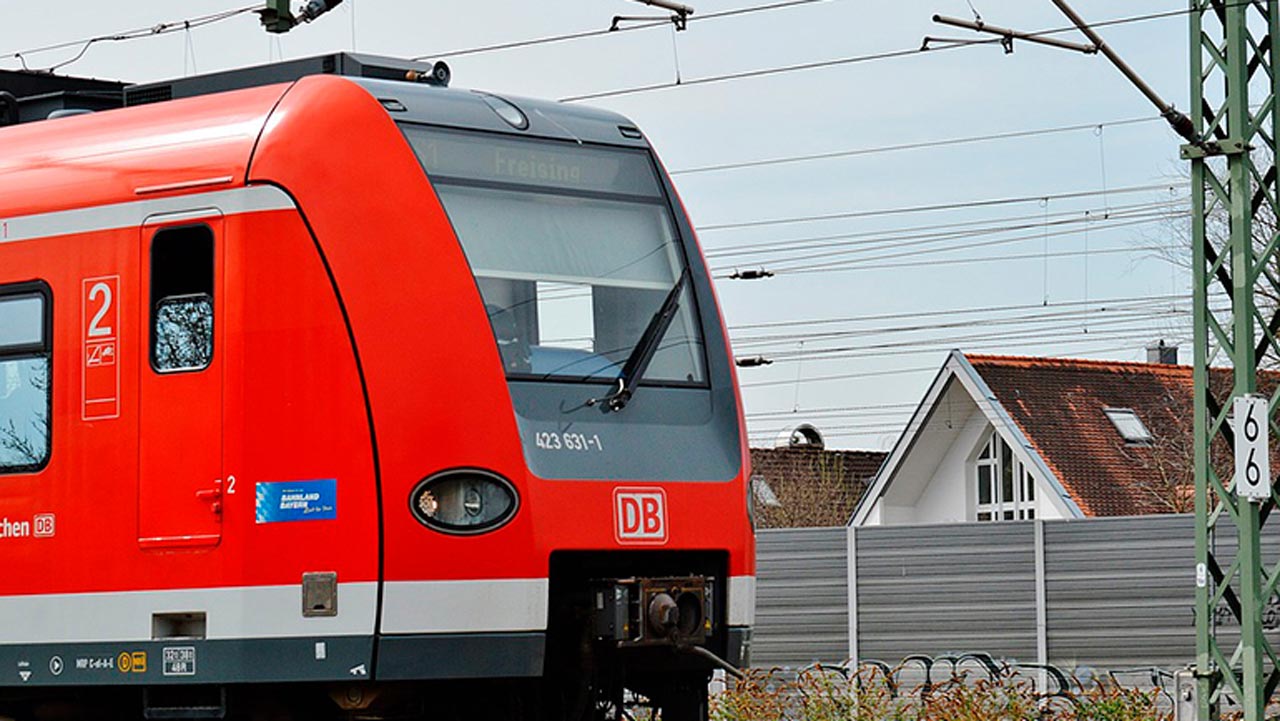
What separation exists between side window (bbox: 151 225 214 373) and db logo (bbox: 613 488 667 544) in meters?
1.95

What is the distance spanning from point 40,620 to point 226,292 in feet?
6.21

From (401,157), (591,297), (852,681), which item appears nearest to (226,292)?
(401,157)

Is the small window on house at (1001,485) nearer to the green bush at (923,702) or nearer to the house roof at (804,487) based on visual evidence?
the house roof at (804,487)

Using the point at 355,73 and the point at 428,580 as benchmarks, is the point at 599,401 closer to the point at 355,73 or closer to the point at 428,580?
the point at 428,580

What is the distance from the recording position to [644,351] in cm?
1093

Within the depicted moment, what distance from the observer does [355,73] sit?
1120 cm

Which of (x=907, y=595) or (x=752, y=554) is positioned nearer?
(x=752, y=554)

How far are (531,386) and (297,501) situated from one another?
1.16m

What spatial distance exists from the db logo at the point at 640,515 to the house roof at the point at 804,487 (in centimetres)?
4653

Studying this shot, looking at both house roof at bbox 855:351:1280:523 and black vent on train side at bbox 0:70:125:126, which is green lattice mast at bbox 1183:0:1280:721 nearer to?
black vent on train side at bbox 0:70:125:126

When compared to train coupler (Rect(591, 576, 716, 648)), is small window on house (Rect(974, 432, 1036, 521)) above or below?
above

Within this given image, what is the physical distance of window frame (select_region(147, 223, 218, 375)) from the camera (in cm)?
1037

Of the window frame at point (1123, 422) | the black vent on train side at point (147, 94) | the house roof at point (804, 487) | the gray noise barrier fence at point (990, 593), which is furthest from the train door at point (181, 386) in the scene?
the house roof at point (804, 487)

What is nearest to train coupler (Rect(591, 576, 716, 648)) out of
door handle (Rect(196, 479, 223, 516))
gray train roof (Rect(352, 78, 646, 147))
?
door handle (Rect(196, 479, 223, 516))
